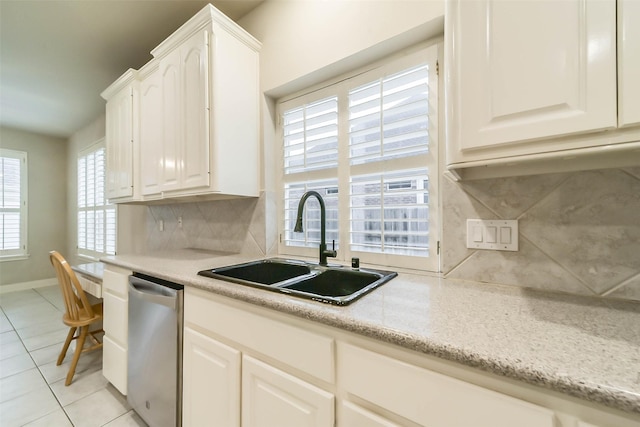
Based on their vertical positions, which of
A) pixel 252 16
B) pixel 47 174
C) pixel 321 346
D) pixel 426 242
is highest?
pixel 252 16

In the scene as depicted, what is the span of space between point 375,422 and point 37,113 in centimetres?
556

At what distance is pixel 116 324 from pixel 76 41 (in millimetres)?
2354

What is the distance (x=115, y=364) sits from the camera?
1.64 m

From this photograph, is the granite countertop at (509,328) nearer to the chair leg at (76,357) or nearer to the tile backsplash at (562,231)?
the tile backsplash at (562,231)

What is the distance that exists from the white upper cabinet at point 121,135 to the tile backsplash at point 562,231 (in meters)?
2.60

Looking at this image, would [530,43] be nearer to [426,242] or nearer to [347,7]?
[426,242]

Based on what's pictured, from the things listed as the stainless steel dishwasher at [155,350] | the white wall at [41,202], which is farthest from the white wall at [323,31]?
the white wall at [41,202]

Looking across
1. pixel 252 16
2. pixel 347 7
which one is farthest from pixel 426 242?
pixel 252 16

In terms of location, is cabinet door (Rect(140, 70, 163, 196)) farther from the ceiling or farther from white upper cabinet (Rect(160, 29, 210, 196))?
the ceiling

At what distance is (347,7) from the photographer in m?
1.35

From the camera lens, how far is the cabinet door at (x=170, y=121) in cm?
175

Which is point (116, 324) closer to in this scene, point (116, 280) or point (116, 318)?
point (116, 318)

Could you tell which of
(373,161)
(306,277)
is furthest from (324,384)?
(373,161)

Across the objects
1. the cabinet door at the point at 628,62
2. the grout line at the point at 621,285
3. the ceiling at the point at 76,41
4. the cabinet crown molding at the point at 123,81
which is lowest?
the grout line at the point at 621,285
